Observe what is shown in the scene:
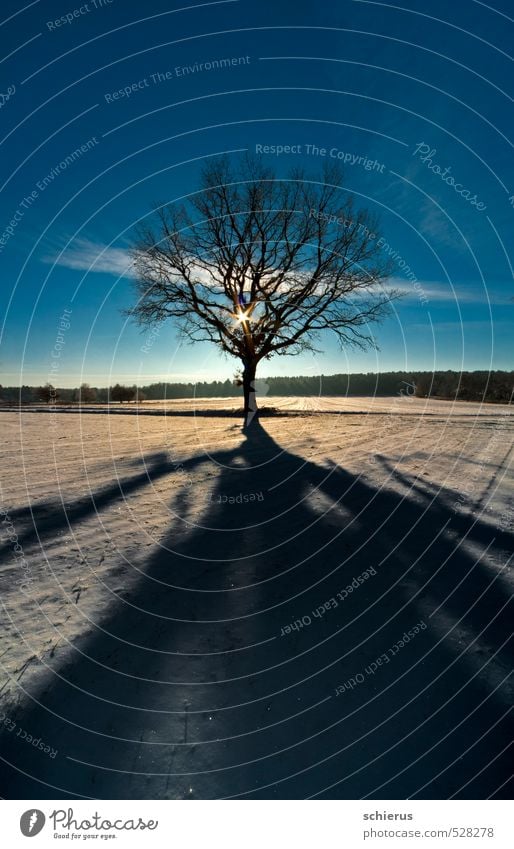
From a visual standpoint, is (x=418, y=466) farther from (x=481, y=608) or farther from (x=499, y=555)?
(x=481, y=608)

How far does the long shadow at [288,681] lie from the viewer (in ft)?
7.25

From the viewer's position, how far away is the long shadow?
7.25 feet

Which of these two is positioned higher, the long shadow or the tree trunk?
the tree trunk

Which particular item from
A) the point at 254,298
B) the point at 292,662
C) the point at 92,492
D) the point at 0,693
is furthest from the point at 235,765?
the point at 254,298

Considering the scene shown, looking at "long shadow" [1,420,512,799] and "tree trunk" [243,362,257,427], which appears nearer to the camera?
"long shadow" [1,420,512,799]

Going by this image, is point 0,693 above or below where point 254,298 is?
below

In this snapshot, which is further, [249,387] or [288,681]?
[249,387]

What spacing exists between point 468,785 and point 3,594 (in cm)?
396

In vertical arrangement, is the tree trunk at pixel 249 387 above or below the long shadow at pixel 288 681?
above

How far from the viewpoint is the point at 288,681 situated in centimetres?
275

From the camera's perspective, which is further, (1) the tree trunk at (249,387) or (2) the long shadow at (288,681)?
(1) the tree trunk at (249,387)

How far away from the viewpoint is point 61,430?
49.6ft

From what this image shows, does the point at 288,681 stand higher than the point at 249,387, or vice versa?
the point at 249,387
